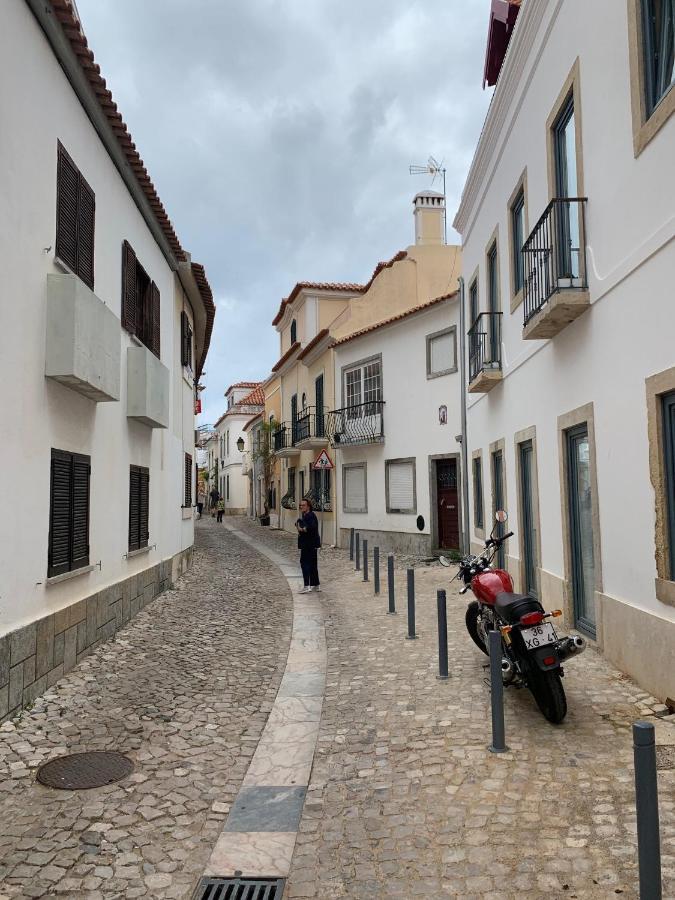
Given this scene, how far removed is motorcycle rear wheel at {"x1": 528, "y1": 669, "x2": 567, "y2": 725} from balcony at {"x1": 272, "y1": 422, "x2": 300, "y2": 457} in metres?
21.4

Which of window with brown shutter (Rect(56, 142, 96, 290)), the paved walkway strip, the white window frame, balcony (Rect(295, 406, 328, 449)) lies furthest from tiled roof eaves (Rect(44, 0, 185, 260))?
balcony (Rect(295, 406, 328, 449))

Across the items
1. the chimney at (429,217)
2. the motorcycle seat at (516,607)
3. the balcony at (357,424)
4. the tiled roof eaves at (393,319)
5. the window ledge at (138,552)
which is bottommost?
the motorcycle seat at (516,607)

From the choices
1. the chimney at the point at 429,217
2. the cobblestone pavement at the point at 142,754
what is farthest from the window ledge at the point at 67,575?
the chimney at the point at 429,217

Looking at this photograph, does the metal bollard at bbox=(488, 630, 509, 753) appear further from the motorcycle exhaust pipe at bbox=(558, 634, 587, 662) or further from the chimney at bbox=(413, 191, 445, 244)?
the chimney at bbox=(413, 191, 445, 244)

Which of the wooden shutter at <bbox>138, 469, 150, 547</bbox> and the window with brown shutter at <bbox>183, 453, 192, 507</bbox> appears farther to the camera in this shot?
the window with brown shutter at <bbox>183, 453, 192, 507</bbox>

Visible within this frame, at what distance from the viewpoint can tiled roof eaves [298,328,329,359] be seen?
876 inches

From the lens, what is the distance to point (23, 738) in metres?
4.76

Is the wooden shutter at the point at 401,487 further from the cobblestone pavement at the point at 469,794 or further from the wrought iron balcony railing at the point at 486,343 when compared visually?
the cobblestone pavement at the point at 469,794

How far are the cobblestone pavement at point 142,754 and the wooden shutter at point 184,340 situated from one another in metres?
7.08

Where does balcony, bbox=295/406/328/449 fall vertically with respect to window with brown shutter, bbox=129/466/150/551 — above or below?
above

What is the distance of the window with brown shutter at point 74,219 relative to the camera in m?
6.57

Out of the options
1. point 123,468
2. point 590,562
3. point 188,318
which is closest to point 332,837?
point 590,562

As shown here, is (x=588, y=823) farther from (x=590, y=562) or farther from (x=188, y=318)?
(x=188, y=318)

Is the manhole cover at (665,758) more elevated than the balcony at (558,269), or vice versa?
the balcony at (558,269)
